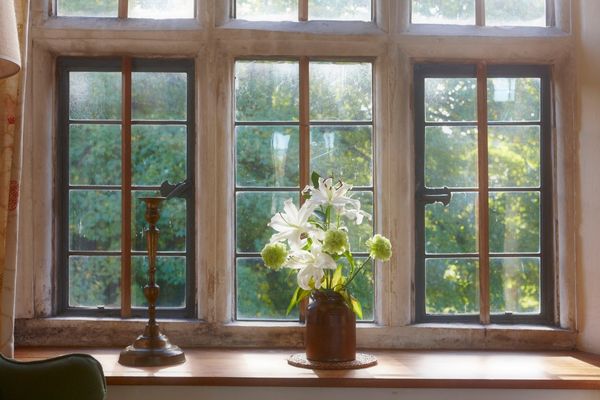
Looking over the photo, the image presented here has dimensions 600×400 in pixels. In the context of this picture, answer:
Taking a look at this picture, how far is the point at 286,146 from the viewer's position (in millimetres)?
3342

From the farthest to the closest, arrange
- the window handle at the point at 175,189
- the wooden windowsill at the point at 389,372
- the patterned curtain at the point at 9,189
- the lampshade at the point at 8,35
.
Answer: the window handle at the point at 175,189, the patterned curtain at the point at 9,189, the wooden windowsill at the point at 389,372, the lampshade at the point at 8,35

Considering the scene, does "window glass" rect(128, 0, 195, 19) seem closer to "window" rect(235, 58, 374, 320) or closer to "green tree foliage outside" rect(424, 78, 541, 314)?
"window" rect(235, 58, 374, 320)

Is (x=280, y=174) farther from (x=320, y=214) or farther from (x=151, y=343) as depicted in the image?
(x=151, y=343)

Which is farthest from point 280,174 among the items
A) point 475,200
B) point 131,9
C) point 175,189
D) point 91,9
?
point 91,9

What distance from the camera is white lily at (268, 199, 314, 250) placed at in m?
2.91

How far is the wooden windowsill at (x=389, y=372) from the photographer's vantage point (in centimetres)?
269

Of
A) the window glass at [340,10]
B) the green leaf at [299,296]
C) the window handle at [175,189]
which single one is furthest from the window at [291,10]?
the green leaf at [299,296]

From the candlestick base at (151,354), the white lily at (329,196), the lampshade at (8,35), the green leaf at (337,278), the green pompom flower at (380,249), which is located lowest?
the candlestick base at (151,354)

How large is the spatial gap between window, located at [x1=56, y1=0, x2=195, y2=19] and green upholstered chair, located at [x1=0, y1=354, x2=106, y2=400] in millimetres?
1669

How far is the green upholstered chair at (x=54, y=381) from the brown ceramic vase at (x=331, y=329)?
0.92 metres

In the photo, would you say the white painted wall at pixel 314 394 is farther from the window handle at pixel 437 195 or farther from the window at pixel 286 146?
the window handle at pixel 437 195

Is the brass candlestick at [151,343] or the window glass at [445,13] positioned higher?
the window glass at [445,13]

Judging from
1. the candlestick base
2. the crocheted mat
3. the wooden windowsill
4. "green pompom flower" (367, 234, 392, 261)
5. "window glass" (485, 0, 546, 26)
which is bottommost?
the wooden windowsill

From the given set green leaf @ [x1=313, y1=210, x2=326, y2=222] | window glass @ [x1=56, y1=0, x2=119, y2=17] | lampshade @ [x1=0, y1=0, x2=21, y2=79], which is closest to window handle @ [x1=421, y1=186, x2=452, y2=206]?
green leaf @ [x1=313, y1=210, x2=326, y2=222]
